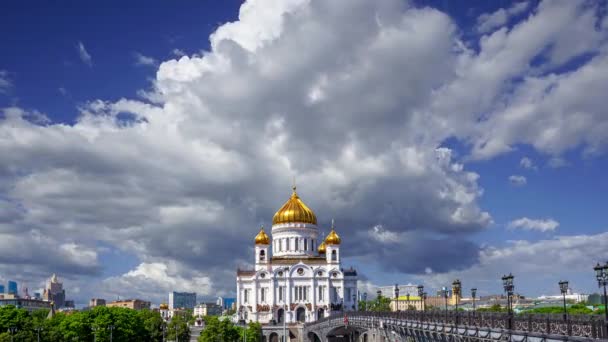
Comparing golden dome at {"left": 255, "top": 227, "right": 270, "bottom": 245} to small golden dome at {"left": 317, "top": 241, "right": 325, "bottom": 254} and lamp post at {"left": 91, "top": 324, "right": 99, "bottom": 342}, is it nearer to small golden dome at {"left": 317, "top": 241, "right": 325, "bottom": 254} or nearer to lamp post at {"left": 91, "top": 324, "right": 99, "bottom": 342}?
small golden dome at {"left": 317, "top": 241, "right": 325, "bottom": 254}

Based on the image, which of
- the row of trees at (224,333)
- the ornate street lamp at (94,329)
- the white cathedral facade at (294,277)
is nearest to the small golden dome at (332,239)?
the white cathedral facade at (294,277)

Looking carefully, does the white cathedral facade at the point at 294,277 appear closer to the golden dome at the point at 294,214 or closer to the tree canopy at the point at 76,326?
the golden dome at the point at 294,214

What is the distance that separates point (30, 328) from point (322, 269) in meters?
48.4

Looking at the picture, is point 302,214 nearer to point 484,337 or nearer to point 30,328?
point 30,328

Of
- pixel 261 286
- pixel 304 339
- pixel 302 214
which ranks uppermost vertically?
pixel 302 214

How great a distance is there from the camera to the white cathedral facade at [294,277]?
111m

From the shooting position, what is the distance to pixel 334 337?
97.6 meters

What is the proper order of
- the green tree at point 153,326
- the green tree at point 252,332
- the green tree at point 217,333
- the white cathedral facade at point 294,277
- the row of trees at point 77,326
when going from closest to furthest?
the row of trees at point 77,326
the green tree at point 217,333
the green tree at point 153,326
the green tree at point 252,332
the white cathedral facade at point 294,277

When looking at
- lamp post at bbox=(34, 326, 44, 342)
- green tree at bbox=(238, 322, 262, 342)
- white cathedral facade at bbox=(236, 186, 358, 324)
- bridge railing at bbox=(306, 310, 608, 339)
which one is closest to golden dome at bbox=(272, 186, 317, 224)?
white cathedral facade at bbox=(236, 186, 358, 324)

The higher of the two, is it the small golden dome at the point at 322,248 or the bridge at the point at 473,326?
the small golden dome at the point at 322,248

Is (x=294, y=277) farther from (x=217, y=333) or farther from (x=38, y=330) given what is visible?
(x=38, y=330)

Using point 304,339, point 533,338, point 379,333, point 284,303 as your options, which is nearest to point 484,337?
point 533,338

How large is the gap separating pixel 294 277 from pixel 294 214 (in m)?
11.5

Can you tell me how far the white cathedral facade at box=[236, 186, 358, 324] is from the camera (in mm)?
110750
